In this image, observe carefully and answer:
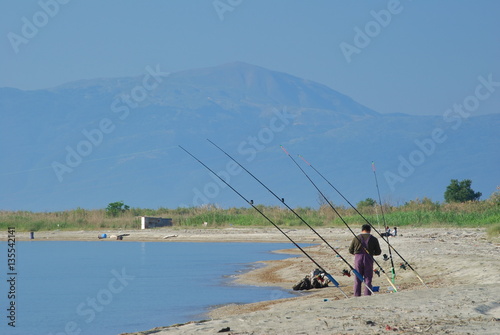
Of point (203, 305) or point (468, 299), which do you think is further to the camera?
point (203, 305)

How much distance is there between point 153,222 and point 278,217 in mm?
8071

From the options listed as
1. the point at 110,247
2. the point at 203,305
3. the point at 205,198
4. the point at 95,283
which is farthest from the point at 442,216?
the point at 205,198

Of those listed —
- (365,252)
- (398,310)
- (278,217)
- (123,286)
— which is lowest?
(398,310)

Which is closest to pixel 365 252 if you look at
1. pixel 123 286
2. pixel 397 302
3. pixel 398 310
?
pixel 397 302

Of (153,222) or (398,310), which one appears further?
(153,222)

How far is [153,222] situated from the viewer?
5259 cm

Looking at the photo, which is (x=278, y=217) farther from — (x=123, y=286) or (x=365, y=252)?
(x=365, y=252)

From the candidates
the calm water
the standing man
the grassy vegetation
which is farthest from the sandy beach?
the grassy vegetation

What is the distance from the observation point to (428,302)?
12.5 meters

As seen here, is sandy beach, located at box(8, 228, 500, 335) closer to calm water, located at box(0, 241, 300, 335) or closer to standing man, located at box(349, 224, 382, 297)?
standing man, located at box(349, 224, 382, 297)

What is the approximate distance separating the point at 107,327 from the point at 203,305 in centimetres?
278

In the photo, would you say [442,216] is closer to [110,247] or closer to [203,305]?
[110,247]

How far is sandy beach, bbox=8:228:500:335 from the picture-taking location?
428 inches

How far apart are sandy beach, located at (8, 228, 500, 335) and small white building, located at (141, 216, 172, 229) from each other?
20324mm
